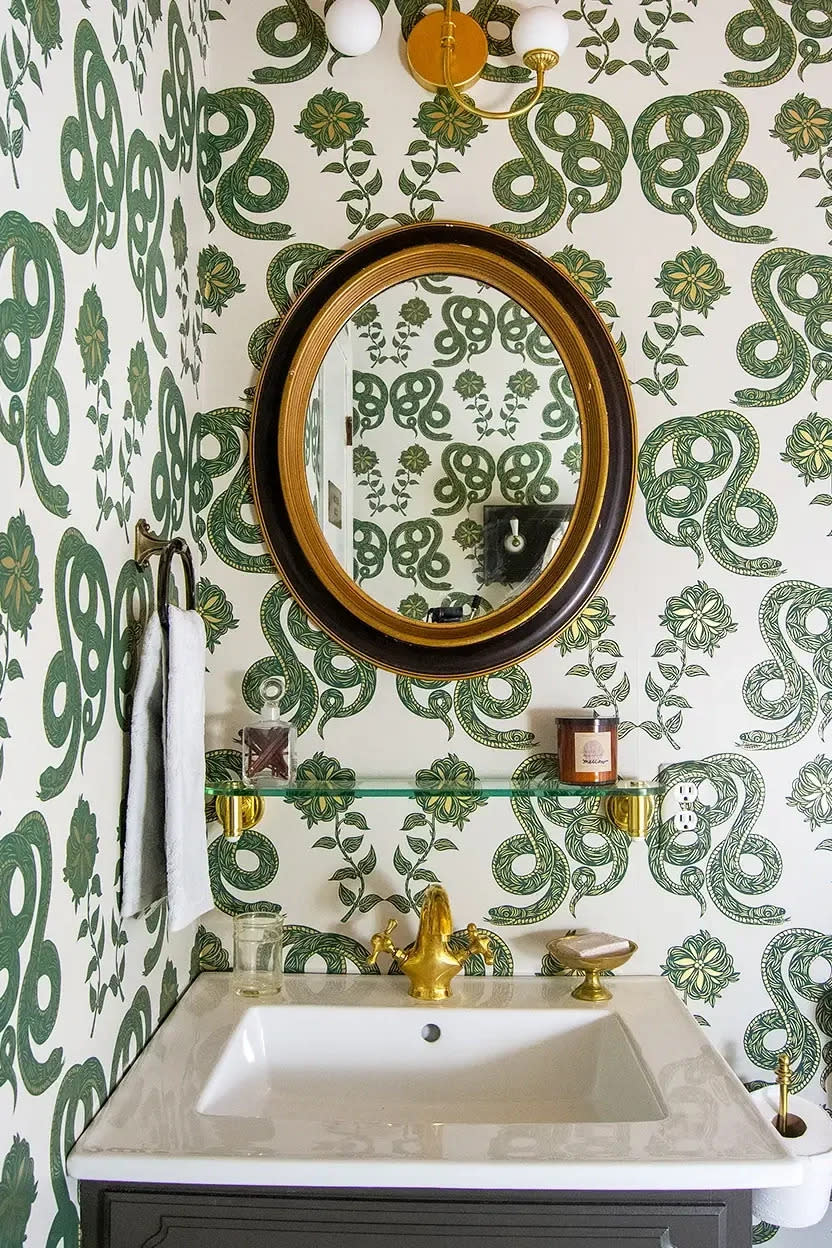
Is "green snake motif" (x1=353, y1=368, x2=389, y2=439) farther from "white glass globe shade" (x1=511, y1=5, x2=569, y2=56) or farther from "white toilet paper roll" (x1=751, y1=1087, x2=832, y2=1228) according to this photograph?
"white toilet paper roll" (x1=751, y1=1087, x2=832, y2=1228)

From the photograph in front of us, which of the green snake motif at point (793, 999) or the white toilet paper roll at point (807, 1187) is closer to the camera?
the white toilet paper roll at point (807, 1187)

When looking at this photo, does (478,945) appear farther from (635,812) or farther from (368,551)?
(368,551)

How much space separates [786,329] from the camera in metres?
1.73

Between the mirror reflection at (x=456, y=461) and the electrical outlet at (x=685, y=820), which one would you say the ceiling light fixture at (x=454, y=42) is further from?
the electrical outlet at (x=685, y=820)

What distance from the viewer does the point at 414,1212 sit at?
45.8 inches

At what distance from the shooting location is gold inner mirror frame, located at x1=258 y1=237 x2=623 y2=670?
171 centimetres

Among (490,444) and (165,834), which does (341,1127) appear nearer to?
(165,834)

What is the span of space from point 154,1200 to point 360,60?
1737mm

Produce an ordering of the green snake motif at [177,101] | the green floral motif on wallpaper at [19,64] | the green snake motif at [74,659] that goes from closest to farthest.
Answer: the green floral motif on wallpaper at [19,64] → the green snake motif at [74,659] → the green snake motif at [177,101]

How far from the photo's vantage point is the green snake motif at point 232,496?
1.76 meters

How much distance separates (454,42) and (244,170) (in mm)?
409

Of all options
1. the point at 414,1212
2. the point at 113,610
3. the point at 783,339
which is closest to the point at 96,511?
the point at 113,610

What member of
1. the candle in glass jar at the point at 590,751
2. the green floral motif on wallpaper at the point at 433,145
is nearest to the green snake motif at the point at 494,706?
the candle in glass jar at the point at 590,751

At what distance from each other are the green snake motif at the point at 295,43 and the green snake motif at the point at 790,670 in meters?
1.20
